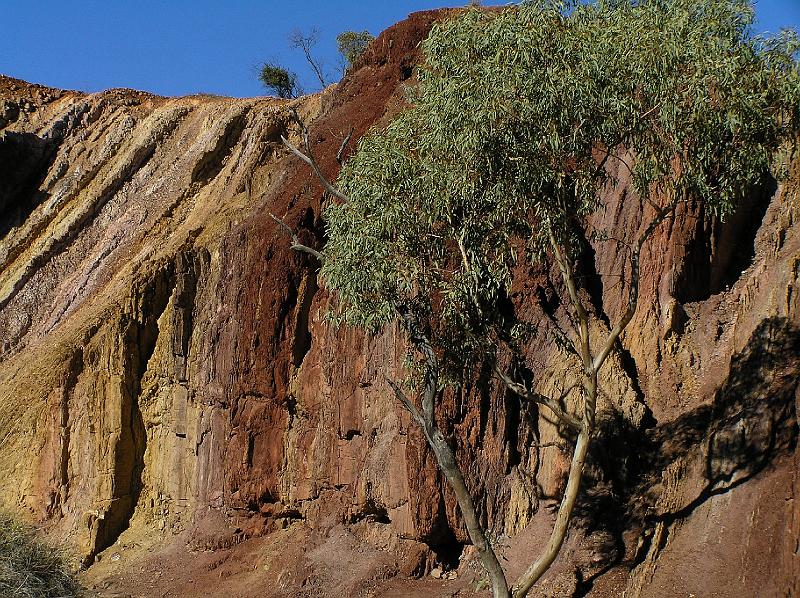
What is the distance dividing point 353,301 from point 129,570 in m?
9.29

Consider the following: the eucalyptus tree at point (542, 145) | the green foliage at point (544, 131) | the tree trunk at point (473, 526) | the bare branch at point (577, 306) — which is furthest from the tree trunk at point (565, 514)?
the green foliage at point (544, 131)

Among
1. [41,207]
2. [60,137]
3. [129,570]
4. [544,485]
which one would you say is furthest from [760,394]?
[60,137]

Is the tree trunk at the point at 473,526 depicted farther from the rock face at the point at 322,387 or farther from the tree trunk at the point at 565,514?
the rock face at the point at 322,387

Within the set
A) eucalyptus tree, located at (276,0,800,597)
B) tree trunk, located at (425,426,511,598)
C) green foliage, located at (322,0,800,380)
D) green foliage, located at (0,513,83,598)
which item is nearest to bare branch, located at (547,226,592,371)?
eucalyptus tree, located at (276,0,800,597)

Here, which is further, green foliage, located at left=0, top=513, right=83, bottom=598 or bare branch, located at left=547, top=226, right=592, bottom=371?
green foliage, located at left=0, top=513, right=83, bottom=598

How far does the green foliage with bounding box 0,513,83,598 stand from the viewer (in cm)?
1906

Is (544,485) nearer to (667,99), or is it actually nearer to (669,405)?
(669,405)

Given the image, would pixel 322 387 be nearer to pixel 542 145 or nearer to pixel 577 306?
pixel 577 306

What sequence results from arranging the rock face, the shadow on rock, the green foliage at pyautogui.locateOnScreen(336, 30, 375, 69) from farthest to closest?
the green foliage at pyautogui.locateOnScreen(336, 30, 375, 69) < the rock face < the shadow on rock

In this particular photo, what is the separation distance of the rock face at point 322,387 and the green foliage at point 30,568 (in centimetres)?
96

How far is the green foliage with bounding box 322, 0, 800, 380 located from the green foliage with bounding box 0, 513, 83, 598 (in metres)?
8.54

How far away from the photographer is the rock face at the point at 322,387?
16.0 m

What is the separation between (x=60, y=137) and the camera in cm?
3366

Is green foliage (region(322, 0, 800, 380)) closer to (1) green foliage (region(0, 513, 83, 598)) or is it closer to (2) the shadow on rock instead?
(2) the shadow on rock
